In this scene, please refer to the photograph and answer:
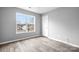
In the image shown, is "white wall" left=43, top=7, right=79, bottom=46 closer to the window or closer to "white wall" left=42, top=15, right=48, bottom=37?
"white wall" left=42, top=15, right=48, bottom=37

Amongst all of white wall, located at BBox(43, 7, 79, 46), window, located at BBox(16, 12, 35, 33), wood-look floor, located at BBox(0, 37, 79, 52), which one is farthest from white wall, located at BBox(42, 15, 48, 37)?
wood-look floor, located at BBox(0, 37, 79, 52)

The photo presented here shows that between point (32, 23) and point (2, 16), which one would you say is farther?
point (32, 23)

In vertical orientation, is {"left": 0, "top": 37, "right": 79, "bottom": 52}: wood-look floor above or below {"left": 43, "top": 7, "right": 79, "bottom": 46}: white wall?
below

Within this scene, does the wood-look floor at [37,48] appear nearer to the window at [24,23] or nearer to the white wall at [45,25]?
the window at [24,23]

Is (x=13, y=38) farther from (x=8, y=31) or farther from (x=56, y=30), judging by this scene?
(x=56, y=30)

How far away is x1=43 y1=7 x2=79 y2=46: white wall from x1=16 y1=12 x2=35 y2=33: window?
176 cm

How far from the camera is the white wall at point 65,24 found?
125 inches

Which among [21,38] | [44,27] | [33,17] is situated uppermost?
[33,17]

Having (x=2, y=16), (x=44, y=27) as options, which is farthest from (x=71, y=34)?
(x=2, y=16)

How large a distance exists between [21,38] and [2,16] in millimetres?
1920

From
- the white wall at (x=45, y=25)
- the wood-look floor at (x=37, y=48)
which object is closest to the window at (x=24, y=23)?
the white wall at (x=45, y=25)

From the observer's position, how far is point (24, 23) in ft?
16.3

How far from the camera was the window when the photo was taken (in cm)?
458
